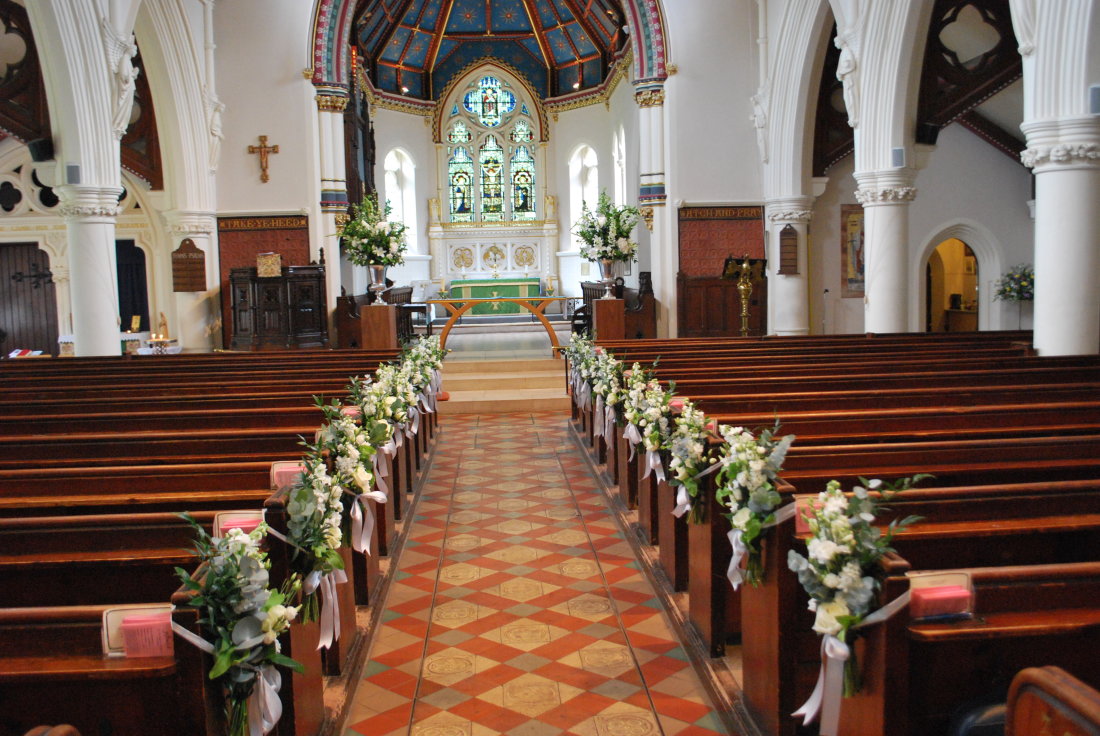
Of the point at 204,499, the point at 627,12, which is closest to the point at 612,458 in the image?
the point at 204,499

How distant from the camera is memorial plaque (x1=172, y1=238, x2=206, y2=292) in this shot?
40.5ft

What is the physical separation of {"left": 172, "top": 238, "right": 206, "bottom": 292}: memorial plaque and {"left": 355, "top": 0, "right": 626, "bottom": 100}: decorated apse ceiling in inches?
287

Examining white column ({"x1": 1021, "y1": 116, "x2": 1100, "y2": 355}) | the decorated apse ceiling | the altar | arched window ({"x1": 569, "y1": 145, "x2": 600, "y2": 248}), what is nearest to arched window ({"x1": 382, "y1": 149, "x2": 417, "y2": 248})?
the decorated apse ceiling

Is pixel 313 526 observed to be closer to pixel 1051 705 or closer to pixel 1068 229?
pixel 1051 705

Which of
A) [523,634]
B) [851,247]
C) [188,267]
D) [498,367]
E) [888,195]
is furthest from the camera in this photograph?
[851,247]

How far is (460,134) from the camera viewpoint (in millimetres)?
21781

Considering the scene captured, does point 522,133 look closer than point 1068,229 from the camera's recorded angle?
No

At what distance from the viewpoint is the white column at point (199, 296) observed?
12.6 meters

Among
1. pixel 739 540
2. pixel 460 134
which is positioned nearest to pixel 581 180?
pixel 460 134

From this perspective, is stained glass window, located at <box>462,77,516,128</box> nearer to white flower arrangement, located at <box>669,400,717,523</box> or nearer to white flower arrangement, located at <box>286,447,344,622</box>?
white flower arrangement, located at <box>669,400,717,523</box>

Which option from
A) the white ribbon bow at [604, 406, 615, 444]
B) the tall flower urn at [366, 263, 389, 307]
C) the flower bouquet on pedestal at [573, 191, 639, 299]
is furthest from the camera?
the flower bouquet on pedestal at [573, 191, 639, 299]

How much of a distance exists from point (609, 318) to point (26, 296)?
9.57m

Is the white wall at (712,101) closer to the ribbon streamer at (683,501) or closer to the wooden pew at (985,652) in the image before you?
the ribbon streamer at (683,501)

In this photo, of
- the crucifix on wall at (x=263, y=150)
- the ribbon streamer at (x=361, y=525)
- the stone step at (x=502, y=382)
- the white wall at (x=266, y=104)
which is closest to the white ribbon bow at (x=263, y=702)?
the ribbon streamer at (x=361, y=525)
